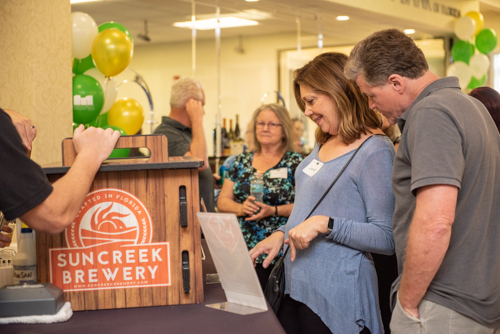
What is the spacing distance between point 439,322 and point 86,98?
2376 millimetres

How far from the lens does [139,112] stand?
333cm

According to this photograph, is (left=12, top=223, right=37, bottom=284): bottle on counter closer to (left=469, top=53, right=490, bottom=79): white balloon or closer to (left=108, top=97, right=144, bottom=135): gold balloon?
(left=108, top=97, right=144, bottom=135): gold balloon

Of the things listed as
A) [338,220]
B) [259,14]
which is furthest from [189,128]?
[259,14]

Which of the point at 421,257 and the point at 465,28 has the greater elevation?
the point at 465,28

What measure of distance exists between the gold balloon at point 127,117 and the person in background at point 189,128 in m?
0.15

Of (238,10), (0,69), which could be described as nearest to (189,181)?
(0,69)

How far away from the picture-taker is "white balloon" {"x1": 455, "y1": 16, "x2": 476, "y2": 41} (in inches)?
271

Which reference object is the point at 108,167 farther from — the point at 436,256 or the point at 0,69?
the point at 0,69

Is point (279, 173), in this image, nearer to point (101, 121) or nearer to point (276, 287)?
point (276, 287)

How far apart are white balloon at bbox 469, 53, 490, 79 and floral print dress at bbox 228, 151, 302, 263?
498 centimetres

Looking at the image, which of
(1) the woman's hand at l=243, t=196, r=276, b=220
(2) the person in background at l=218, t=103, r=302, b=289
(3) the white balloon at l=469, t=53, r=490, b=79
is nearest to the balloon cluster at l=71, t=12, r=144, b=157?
(2) the person in background at l=218, t=103, r=302, b=289

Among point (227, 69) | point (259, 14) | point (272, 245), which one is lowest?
point (272, 245)

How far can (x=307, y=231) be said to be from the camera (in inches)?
52.9

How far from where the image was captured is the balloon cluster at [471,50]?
6805 mm
